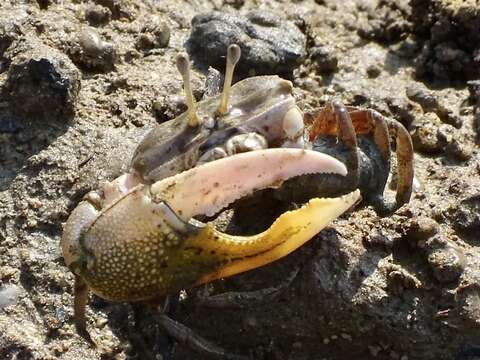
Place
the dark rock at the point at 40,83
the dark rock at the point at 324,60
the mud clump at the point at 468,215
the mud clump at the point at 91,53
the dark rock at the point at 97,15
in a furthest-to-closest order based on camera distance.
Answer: the dark rock at the point at 324,60 < the dark rock at the point at 97,15 < the mud clump at the point at 91,53 < the dark rock at the point at 40,83 < the mud clump at the point at 468,215

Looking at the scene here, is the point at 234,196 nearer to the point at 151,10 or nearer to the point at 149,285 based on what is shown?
the point at 149,285

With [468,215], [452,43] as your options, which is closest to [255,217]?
[468,215]

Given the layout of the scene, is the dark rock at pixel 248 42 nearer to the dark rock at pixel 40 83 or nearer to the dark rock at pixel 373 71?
the dark rock at pixel 373 71

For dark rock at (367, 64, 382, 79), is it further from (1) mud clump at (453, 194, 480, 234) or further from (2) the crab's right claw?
(2) the crab's right claw

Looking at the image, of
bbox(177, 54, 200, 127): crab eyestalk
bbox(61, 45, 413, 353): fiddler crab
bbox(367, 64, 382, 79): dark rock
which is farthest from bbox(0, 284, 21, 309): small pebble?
bbox(367, 64, 382, 79): dark rock

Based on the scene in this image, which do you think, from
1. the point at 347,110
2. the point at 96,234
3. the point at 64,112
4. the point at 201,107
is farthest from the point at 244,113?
the point at 64,112

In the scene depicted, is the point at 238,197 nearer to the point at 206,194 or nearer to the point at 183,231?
the point at 206,194

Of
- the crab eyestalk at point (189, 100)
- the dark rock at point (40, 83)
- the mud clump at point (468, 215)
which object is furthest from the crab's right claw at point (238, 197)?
→ the dark rock at point (40, 83)
